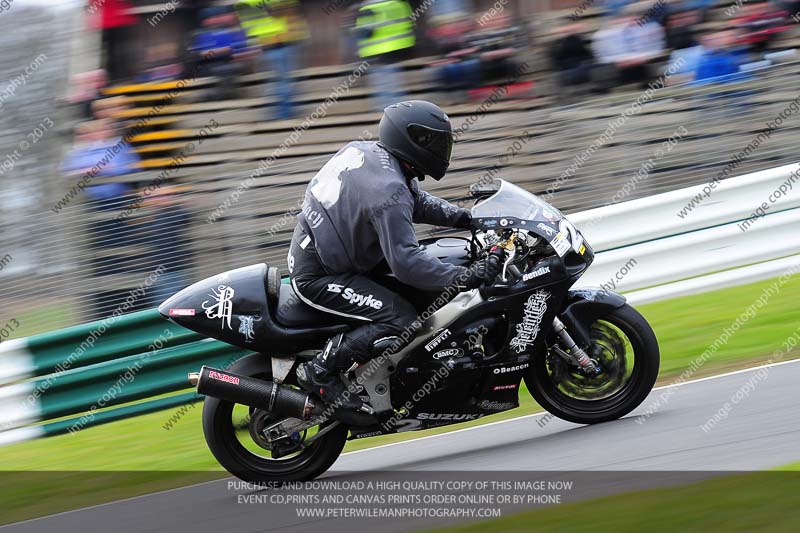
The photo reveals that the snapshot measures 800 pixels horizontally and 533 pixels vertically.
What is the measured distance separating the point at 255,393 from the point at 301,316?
49 cm

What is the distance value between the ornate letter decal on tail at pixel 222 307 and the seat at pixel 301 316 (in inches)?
10.2

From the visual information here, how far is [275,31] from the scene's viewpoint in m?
11.0

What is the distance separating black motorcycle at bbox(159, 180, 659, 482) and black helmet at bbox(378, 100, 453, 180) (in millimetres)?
437

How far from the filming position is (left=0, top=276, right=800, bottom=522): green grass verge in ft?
20.6

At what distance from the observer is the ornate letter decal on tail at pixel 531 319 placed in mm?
5648

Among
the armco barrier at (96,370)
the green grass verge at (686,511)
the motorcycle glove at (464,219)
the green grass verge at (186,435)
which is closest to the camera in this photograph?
the green grass verge at (686,511)

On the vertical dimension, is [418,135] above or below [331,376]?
above

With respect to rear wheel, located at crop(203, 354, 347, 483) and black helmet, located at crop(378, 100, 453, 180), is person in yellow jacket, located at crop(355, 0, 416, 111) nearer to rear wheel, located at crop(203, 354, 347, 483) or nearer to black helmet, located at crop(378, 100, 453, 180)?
black helmet, located at crop(378, 100, 453, 180)

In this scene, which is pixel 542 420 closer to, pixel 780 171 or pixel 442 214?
pixel 442 214

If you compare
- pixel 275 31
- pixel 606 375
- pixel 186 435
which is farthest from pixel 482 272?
pixel 275 31

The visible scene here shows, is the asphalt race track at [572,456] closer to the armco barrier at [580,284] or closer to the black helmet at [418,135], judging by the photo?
the black helmet at [418,135]

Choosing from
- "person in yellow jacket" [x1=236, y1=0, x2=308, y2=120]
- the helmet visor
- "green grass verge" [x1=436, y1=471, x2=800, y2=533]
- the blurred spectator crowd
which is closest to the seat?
the helmet visor

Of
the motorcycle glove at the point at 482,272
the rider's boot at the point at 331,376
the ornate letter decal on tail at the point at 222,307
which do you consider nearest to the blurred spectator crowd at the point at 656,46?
the motorcycle glove at the point at 482,272

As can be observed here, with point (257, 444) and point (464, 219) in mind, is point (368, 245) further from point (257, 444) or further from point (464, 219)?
point (257, 444)
